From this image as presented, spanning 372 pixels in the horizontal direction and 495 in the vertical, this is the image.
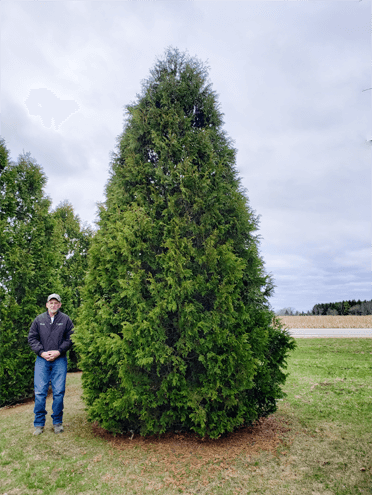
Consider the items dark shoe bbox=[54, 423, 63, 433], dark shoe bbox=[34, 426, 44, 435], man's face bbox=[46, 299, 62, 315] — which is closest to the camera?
dark shoe bbox=[34, 426, 44, 435]

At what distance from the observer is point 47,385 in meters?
5.18

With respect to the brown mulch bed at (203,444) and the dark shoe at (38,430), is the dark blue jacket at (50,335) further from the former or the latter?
the brown mulch bed at (203,444)

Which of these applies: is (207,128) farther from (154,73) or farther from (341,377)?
(341,377)

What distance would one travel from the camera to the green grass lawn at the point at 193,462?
3.56 meters

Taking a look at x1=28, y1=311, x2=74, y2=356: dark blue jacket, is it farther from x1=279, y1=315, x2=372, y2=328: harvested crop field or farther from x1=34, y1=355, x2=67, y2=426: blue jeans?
x1=279, y1=315, x2=372, y2=328: harvested crop field

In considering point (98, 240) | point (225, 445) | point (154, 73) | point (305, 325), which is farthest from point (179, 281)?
point (305, 325)

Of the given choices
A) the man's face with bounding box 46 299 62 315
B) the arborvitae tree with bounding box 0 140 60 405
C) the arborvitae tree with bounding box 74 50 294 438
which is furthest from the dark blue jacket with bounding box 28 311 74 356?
the arborvitae tree with bounding box 0 140 60 405

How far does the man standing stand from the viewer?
5027 millimetres

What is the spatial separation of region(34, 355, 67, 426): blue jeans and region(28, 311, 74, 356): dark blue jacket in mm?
218

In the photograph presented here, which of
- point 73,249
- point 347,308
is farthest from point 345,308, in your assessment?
point 73,249

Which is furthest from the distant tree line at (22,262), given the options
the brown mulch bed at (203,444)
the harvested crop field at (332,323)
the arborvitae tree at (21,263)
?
the harvested crop field at (332,323)

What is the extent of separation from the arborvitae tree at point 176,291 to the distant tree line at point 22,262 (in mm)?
3613

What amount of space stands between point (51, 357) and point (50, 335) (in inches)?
15.4

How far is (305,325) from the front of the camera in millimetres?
32094
